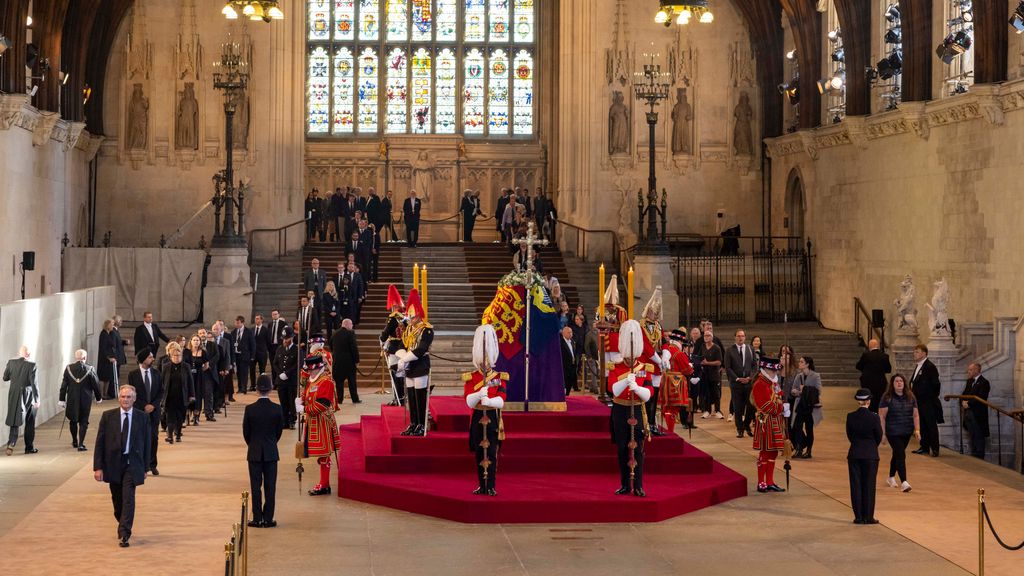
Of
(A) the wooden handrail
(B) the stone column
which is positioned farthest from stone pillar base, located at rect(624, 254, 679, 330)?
(A) the wooden handrail

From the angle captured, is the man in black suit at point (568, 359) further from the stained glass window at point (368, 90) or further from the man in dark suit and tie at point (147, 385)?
the stained glass window at point (368, 90)

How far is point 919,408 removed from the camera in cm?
1894

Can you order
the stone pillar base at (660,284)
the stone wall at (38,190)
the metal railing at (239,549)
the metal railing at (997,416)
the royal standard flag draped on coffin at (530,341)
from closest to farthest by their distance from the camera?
the metal railing at (239,549) < the royal standard flag draped on coffin at (530,341) < the metal railing at (997,416) < the stone wall at (38,190) < the stone pillar base at (660,284)

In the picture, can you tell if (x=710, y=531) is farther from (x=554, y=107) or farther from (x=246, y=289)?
(x=554, y=107)

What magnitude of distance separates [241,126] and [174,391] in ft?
56.4

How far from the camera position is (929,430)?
1875 centimetres

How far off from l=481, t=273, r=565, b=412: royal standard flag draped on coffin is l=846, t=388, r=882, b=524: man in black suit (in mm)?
3955

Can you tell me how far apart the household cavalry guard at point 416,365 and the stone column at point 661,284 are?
13.4 meters

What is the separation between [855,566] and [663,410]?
6086mm

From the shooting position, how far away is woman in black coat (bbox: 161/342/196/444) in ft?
61.0

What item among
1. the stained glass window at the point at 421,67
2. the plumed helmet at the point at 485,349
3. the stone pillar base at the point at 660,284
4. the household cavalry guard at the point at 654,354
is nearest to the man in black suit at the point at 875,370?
the household cavalry guard at the point at 654,354

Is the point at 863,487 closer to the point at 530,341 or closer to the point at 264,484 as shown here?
the point at 530,341

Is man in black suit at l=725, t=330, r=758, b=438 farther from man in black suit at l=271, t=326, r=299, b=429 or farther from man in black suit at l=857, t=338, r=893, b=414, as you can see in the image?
man in black suit at l=271, t=326, r=299, b=429

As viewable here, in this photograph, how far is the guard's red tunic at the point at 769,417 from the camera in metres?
15.2
